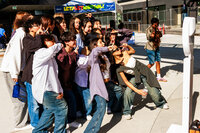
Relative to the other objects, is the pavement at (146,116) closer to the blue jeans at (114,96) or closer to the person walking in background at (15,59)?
the blue jeans at (114,96)

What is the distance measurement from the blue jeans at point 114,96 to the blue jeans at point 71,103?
0.63m

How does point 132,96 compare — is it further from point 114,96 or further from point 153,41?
point 153,41

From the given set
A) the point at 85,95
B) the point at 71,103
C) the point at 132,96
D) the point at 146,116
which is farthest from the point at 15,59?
the point at 146,116

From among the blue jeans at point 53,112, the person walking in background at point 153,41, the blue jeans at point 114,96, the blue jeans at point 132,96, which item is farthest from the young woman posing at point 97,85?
the person walking in background at point 153,41

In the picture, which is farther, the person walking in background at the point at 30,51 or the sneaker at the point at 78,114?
the sneaker at the point at 78,114

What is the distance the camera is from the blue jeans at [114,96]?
393 cm

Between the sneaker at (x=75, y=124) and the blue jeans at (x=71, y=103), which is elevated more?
the blue jeans at (x=71, y=103)

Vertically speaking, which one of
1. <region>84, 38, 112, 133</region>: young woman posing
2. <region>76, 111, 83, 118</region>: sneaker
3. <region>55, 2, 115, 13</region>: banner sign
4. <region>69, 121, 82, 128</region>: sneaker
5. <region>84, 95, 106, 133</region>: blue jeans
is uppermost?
<region>55, 2, 115, 13</region>: banner sign

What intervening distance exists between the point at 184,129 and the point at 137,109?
55.2 inches

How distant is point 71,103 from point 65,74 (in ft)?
1.87

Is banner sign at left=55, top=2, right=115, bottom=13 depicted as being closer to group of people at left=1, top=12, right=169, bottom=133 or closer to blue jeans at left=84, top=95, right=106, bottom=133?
group of people at left=1, top=12, right=169, bottom=133

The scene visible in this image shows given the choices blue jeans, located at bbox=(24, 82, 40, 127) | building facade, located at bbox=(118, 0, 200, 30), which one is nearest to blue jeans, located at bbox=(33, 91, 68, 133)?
blue jeans, located at bbox=(24, 82, 40, 127)

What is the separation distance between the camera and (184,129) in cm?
298

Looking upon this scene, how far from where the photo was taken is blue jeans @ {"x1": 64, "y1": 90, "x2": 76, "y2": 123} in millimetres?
3716
